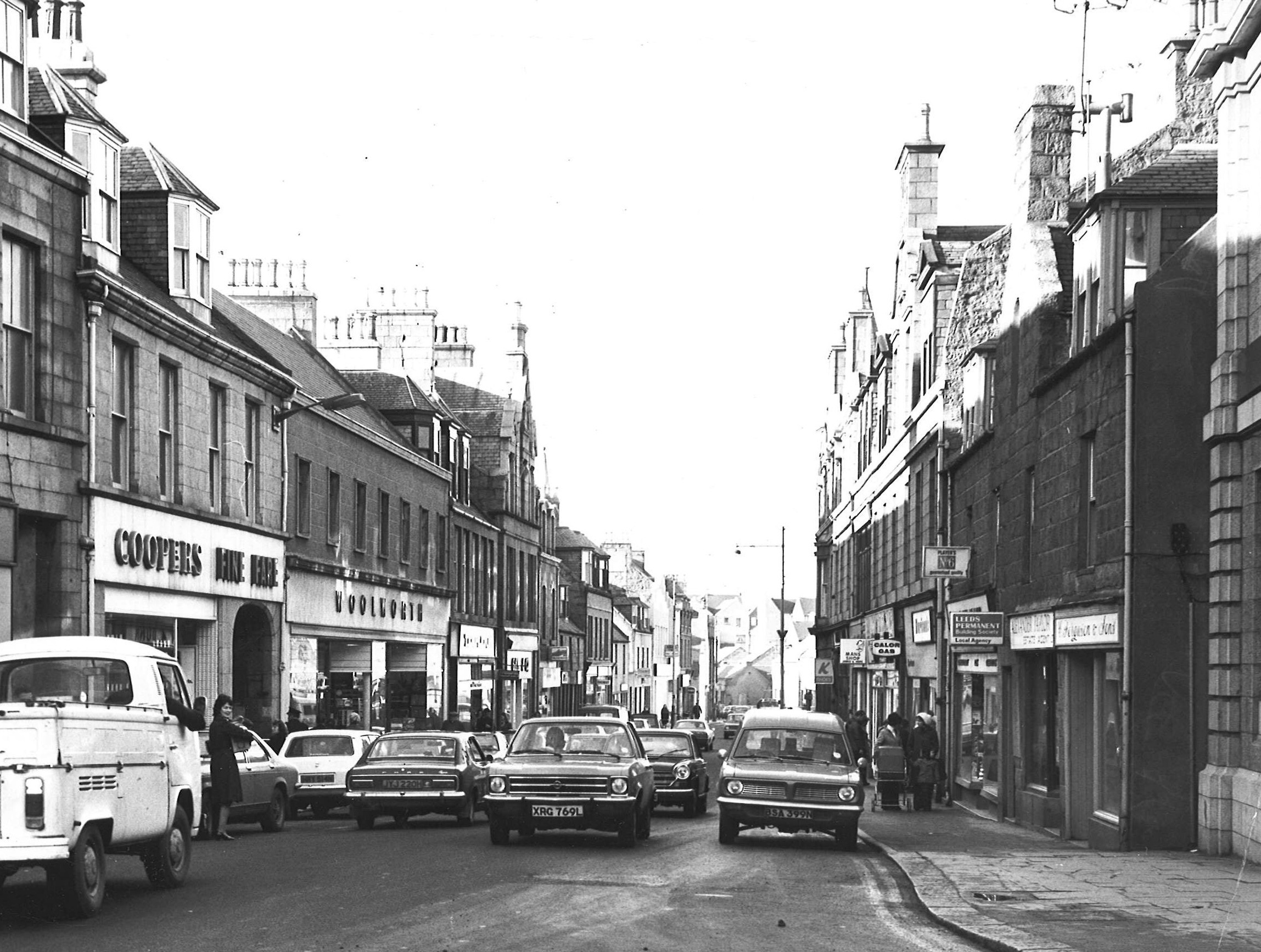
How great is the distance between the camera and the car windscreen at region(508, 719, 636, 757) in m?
21.2

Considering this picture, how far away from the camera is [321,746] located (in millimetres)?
28031

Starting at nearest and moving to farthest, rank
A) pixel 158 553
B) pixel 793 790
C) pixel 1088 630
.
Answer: pixel 793 790, pixel 1088 630, pixel 158 553

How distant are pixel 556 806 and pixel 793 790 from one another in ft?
10.9

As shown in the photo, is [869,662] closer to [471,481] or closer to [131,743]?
[471,481]

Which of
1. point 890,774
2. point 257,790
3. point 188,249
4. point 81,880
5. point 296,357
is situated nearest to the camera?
point 81,880

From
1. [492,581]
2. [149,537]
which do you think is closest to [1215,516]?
[149,537]

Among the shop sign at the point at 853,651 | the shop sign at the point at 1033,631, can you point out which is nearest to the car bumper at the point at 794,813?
the shop sign at the point at 1033,631

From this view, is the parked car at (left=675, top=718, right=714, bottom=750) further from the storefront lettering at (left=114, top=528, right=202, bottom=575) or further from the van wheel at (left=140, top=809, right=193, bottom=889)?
the van wheel at (left=140, top=809, right=193, bottom=889)

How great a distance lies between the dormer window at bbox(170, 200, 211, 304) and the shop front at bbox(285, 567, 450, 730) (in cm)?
765

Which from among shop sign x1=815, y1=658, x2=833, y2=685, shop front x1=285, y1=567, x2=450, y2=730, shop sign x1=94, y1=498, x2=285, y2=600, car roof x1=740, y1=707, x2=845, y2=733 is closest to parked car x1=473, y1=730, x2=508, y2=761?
shop front x1=285, y1=567, x2=450, y2=730

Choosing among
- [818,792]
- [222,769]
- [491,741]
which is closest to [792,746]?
[818,792]

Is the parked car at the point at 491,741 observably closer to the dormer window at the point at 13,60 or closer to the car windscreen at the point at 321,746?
the car windscreen at the point at 321,746

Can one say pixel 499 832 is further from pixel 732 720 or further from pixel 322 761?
pixel 732 720

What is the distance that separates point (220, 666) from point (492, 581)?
28.7m
